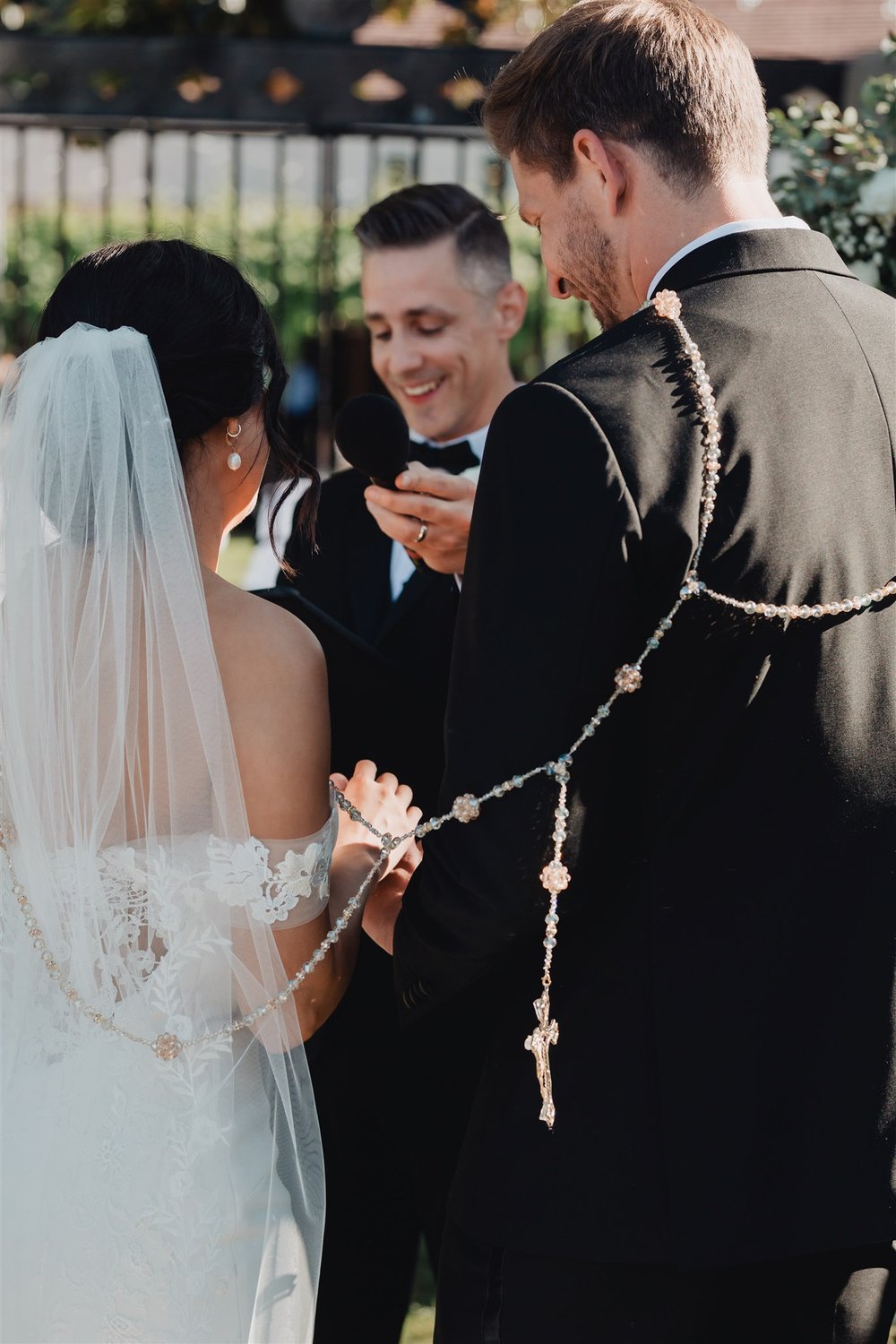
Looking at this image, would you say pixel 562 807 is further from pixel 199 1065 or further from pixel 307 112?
pixel 307 112

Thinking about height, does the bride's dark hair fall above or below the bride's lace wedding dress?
above

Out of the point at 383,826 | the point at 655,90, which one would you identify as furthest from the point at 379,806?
the point at 655,90

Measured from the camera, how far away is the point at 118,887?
6.43ft

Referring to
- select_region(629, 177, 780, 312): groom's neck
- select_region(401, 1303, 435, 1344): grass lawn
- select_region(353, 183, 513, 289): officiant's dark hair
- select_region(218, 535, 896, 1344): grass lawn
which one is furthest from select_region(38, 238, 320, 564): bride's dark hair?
select_region(401, 1303, 435, 1344): grass lawn

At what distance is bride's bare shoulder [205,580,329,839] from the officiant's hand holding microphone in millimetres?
473

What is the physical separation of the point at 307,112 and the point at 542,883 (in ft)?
13.2

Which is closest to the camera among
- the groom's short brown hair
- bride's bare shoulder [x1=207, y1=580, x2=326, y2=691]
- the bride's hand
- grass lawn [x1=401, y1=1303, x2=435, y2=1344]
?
the groom's short brown hair

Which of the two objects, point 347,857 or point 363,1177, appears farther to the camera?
point 363,1177

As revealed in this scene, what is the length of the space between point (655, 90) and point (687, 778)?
2.97 feet

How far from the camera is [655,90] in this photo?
178 cm

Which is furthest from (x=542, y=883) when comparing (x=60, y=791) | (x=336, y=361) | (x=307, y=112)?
(x=336, y=361)

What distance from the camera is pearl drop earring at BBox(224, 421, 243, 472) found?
2082 mm

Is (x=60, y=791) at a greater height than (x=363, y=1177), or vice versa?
(x=60, y=791)

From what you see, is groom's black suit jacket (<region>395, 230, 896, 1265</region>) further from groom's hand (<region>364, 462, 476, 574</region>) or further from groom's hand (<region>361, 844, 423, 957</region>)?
groom's hand (<region>364, 462, 476, 574</region>)
